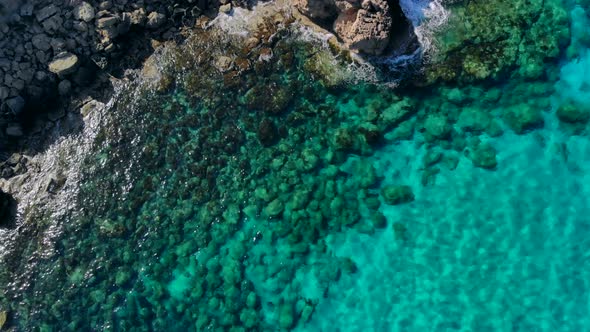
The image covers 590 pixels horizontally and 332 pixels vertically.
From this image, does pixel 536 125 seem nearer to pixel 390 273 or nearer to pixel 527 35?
pixel 527 35

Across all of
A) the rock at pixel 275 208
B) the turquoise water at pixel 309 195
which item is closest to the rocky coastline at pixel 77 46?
the turquoise water at pixel 309 195

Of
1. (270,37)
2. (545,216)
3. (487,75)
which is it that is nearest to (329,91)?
(270,37)

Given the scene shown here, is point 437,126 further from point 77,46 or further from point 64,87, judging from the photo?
point 64,87

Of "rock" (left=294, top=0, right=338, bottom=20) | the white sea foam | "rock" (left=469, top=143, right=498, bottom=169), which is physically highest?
"rock" (left=294, top=0, right=338, bottom=20)

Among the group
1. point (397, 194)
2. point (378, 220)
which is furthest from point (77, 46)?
point (397, 194)

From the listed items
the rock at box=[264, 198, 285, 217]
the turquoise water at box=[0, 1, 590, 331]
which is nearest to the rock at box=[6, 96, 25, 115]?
the turquoise water at box=[0, 1, 590, 331]

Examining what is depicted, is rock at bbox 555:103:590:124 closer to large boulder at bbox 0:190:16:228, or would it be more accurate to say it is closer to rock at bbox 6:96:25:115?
rock at bbox 6:96:25:115
